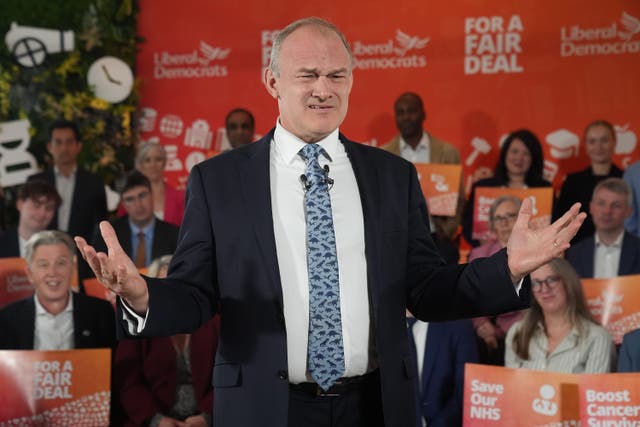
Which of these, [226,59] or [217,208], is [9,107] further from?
[217,208]

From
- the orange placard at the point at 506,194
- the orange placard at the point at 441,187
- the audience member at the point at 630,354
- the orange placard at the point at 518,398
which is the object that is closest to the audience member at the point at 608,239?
the orange placard at the point at 506,194

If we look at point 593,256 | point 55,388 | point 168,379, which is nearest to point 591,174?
point 593,256

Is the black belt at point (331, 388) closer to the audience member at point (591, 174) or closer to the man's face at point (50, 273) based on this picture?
the man's face at point (50, 273)

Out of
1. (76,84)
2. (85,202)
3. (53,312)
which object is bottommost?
(53,312)

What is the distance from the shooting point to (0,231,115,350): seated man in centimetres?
453

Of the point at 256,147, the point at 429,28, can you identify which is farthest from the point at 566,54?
the point at 256,147

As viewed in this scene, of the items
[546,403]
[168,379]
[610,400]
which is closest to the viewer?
[610,400]

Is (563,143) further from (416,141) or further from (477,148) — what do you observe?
(416,141)

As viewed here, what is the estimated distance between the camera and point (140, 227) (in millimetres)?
5785

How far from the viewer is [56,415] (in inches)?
159

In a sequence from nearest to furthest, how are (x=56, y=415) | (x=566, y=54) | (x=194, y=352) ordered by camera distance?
1. (x=56, y=415)
2. (x=194, y=352)
3. (x=566, y=54)

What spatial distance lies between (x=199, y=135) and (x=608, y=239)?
3753mm

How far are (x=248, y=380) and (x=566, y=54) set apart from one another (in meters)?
5.68

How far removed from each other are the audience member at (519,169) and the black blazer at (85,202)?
2429 millimetres
